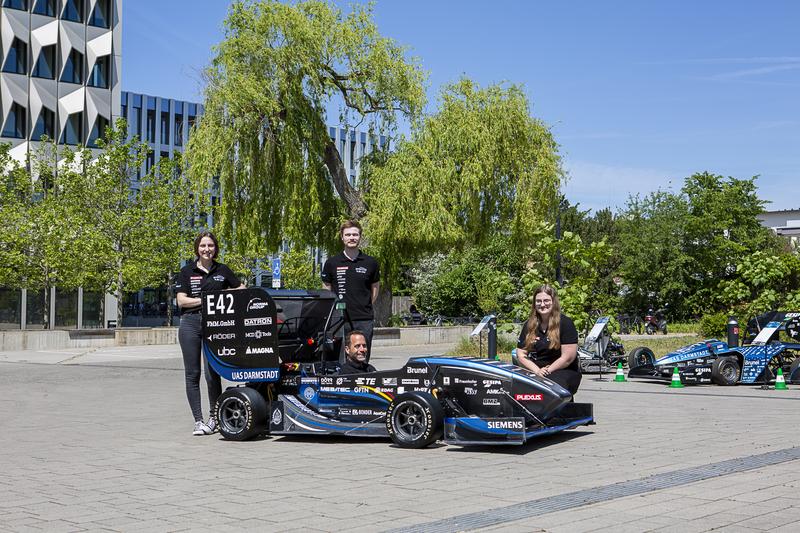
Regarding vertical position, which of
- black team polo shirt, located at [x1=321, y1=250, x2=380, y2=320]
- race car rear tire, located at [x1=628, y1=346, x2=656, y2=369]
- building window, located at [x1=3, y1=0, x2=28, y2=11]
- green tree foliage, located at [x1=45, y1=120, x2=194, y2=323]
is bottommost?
race car rear tire, located at [x1=628, y1=346, x2=656, y2=369]

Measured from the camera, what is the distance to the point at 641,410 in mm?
12781

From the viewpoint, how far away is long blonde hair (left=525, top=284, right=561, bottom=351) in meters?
10.4

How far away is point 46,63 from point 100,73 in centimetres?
333

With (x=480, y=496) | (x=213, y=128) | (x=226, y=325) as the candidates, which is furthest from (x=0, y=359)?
(x=480, y=496)

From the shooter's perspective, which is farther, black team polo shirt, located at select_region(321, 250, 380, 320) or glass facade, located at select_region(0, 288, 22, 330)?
glass facade, located at select_region(0, 288, 22, 330)

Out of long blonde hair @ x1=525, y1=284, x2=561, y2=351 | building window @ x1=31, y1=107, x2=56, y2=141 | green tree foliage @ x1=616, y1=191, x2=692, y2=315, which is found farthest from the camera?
building window @ x1=31, y1=107, x2=56, y2=141

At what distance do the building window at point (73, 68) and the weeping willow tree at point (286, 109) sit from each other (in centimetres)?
2808

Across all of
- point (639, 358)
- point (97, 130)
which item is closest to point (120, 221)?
point (97, 130)

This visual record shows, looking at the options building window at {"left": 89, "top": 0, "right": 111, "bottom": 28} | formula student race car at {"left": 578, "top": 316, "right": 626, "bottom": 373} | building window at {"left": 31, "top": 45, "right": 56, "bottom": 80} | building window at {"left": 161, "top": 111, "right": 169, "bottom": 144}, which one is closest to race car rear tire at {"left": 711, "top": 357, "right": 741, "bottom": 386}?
formula student race car at {"left": 578, "top": 316, "right": 626, "bottom": 373}

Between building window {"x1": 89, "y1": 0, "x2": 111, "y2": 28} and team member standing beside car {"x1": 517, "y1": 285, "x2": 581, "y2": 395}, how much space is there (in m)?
54.5

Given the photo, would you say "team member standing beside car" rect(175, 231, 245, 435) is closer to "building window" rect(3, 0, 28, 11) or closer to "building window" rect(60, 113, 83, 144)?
"building window" rect(60, 113, 83, 144)

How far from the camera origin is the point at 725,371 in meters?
16.8

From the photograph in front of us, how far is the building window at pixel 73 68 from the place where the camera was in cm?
5784

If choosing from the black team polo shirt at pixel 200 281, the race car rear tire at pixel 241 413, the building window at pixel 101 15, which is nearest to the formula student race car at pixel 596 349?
the black team polo shirt at pixel 200 281
